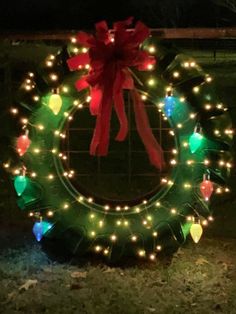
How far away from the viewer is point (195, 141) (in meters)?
5.01

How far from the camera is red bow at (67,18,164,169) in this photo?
4.66m

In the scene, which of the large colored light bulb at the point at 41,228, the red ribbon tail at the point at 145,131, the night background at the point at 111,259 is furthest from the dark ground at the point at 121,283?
the red ribbon tail at the point at 145,131

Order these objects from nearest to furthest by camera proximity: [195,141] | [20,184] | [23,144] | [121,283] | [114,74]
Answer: [114,74] < [121,283] < [195,141] < [23,144] < [20,184]

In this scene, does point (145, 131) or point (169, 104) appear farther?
point (169, 104)

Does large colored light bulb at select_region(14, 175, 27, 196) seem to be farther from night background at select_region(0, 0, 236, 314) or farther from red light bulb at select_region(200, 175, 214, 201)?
red light bulb at select_region(200, 175, 214, 201)

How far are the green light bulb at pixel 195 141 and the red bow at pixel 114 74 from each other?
0.40 m

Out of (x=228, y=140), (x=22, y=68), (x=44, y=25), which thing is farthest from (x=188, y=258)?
(x=44, y=25)

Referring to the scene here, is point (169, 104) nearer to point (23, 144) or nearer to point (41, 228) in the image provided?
point (23, 144)

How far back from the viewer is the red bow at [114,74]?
4664 millimetres

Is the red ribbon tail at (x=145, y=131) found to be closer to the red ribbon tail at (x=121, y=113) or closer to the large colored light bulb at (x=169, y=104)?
the red ribbon tail at (x=121, y=113)

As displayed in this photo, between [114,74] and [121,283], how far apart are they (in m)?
1.72

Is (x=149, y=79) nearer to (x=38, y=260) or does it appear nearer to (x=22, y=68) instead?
(x=38, y=260)

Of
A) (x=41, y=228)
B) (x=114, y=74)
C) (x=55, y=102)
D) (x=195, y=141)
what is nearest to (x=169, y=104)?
(x=195, y=141)

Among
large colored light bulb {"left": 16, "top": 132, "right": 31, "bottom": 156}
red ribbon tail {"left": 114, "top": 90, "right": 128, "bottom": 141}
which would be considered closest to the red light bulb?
red ribbon tail {"left": 114, "top": 90, "right": 128, "bottom": 141}
